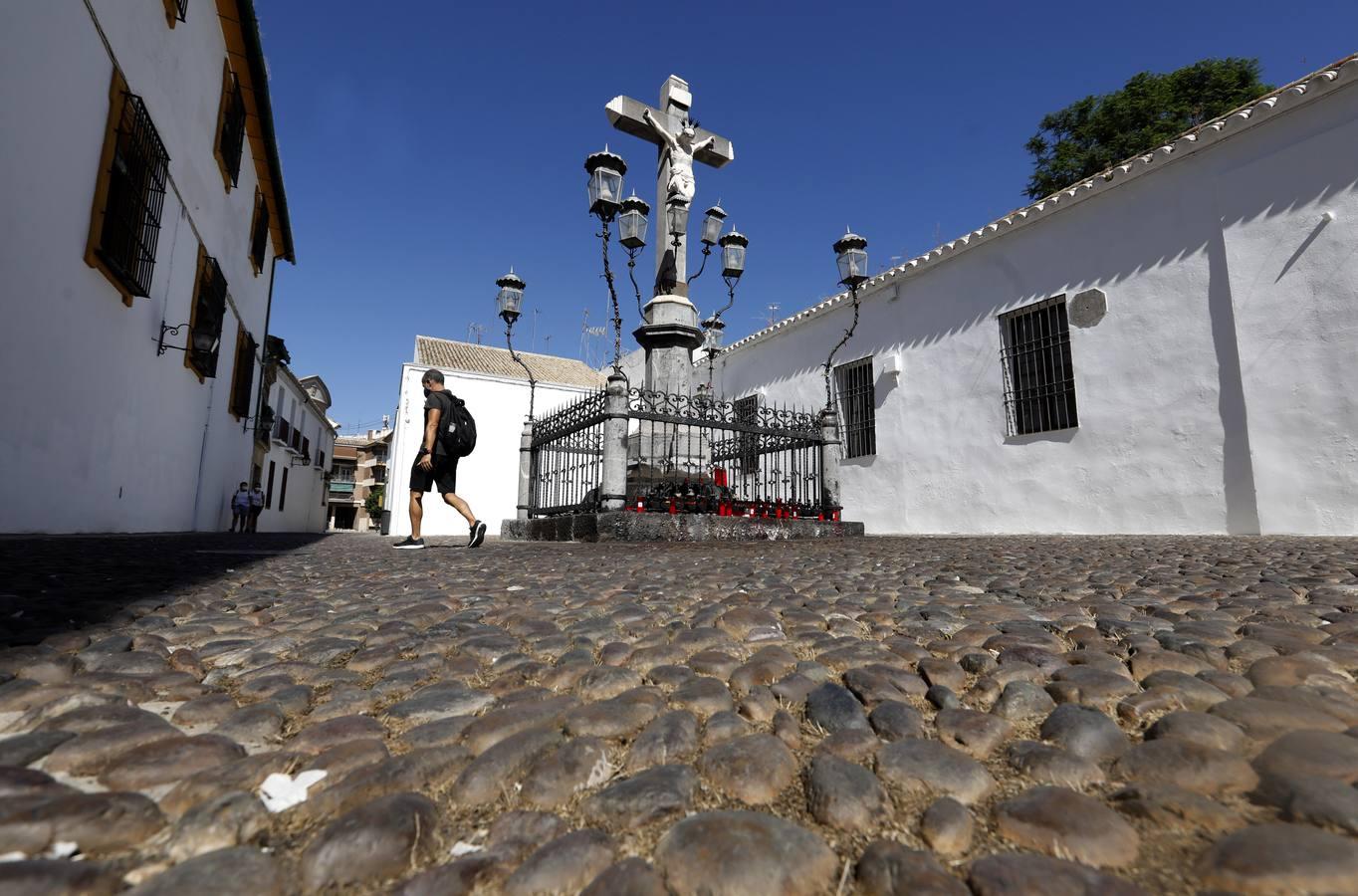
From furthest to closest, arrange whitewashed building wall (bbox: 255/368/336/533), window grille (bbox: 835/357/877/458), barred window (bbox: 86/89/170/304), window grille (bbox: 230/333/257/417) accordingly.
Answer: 1. whitewashed building wall (bbox: 255/368/336/533)
2. window grille (bbox: 835/357/877/458)
3. window grille (bbox: 230/333/257/417)
4. barred window (bbox: 86/89/170/304)

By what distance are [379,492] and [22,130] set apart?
46966mm

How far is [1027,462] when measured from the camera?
964 centimetres

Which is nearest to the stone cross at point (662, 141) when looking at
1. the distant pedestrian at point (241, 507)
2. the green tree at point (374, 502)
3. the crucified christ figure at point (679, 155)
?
the crucified christ figure at point (679, 155)

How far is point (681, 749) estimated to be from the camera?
42.5 inches

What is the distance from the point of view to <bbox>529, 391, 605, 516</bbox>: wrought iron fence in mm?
7418

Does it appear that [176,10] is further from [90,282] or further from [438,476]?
[438,476]

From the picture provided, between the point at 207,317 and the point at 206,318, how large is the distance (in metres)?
0.08

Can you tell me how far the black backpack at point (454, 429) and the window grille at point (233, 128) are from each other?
21.2ft

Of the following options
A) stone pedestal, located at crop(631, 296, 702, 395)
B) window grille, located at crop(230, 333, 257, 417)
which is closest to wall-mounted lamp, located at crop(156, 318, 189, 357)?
window grille, located at crop(230, 333, 257, 417)

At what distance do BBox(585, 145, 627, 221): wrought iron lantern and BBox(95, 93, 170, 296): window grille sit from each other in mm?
4393

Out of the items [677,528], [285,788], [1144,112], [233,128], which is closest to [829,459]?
[677,528]

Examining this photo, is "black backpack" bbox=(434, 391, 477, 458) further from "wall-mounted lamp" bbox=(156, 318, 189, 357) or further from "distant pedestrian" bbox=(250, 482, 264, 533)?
"distant pedestrian" bbox=(250, 482, 264, 533)

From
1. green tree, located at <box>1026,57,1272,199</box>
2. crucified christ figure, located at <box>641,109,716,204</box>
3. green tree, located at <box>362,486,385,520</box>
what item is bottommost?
green tree, located at <box>362,486,385,520</box>

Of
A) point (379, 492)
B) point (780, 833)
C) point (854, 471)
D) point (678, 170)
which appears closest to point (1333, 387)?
point (854, 471)
